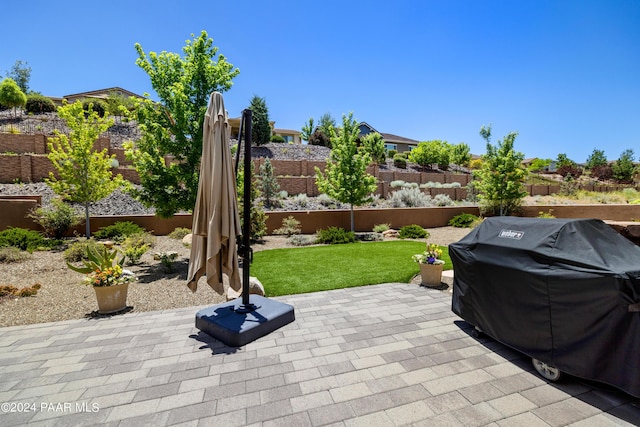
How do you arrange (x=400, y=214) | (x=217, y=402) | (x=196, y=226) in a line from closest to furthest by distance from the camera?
(x=217, y=402) → (x=196, y=226) → (x=400, y=214)

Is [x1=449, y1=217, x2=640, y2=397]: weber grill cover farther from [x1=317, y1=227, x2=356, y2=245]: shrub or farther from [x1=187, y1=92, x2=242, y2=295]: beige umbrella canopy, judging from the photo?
[x1=317, y1=227, x2=356, y2=245]: shrub

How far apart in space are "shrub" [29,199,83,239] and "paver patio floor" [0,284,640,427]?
8108 millimetres

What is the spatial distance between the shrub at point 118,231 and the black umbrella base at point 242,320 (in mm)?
8717

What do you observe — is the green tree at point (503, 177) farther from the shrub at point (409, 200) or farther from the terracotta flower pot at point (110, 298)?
the terracotta flower pot at point (110, 298)

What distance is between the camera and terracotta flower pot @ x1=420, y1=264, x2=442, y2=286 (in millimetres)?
5906

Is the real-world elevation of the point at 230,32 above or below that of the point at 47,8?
above

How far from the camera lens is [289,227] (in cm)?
1339

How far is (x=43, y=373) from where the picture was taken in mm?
3057

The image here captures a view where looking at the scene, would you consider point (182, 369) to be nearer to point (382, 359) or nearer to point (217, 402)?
point (217, 402)

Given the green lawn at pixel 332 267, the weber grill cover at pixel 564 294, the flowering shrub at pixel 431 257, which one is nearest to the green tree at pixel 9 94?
the green lawn at pixel 332 267

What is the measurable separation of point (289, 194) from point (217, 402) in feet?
66.7

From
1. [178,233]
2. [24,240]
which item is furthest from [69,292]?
[178,233]

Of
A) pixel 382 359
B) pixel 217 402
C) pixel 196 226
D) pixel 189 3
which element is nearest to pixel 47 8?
pixel 189 3

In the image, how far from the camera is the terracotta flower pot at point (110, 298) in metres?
Answer: 4.77
